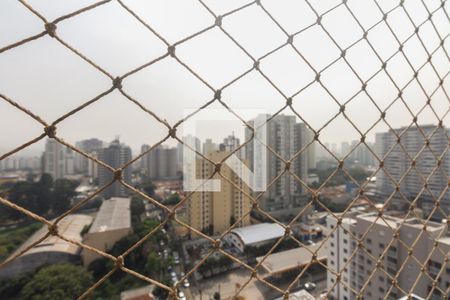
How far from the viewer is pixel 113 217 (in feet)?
24.1

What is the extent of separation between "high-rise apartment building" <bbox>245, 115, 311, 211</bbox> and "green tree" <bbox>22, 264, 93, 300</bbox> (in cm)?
358

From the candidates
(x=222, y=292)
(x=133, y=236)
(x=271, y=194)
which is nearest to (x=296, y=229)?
(x=271, y=194)

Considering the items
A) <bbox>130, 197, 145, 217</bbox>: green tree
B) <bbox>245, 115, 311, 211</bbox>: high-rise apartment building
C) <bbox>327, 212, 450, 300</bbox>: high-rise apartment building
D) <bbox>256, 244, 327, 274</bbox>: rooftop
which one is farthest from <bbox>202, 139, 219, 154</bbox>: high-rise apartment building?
<bbox>130, 197, 145, 217</bbox>: green tree

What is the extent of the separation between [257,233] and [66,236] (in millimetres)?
4376

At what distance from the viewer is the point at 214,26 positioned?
516 mm

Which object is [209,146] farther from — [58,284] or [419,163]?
[419,163]

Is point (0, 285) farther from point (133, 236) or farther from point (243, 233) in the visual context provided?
point (243, 233)

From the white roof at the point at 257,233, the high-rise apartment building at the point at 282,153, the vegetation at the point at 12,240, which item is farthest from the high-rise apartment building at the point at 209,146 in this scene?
the vegetation at the point at 12,240

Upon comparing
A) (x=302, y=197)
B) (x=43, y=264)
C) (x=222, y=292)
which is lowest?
(x=222, y=292)

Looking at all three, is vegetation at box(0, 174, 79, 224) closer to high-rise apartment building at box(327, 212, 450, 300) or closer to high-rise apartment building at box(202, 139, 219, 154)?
high-rise apartment building at box(327, 212, 450, 300)

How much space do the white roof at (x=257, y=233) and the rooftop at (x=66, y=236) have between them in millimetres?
3784

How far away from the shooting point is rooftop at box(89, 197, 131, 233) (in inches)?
258

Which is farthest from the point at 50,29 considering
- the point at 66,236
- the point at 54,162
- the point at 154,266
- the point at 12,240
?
the point at 54,162

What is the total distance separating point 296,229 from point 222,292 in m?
3.85
